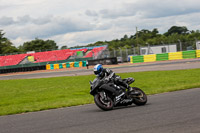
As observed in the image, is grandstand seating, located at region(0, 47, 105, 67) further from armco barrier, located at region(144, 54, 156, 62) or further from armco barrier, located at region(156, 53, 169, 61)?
armco barrier, located at region(156, 53, 169, 61)

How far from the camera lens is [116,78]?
9.45m

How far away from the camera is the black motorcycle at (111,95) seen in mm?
9070

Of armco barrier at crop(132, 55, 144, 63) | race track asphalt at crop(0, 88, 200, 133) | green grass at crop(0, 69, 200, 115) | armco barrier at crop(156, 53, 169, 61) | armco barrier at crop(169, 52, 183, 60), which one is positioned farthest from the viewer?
armco barrier at crop(132, 55, 144, 63)

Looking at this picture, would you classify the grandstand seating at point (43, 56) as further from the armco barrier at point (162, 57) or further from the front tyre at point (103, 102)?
the front tyre at point (103, 102)

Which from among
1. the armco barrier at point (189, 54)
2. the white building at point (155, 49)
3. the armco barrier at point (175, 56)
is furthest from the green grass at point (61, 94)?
the white building at point (155, 49)

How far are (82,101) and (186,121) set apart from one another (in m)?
6.31

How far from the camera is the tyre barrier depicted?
143 ft

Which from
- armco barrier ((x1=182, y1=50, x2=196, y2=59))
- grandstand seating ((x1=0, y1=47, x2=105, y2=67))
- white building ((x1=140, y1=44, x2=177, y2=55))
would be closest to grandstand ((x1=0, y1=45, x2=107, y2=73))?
grandstand seating ((x1=0, y1=47, x2=105, y2=67))

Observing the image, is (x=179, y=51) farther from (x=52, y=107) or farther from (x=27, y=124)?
(x=27, y=124)

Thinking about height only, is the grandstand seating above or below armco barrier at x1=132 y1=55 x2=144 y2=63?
above

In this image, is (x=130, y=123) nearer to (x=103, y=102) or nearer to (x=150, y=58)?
(x=103, y=102)

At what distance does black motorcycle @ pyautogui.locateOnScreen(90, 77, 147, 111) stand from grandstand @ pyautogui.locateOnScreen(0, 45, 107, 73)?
47.5m

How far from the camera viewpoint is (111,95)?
933cm

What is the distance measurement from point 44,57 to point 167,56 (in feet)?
84.6
